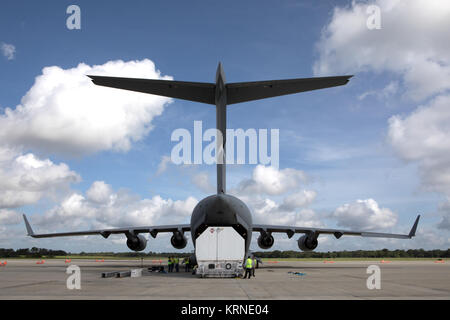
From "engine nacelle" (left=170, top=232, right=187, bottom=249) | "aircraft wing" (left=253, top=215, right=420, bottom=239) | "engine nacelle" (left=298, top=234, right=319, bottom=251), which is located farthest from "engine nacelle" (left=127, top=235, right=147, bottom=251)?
"engine nacelle" (left=298, top=234, right=319, bottom=251)

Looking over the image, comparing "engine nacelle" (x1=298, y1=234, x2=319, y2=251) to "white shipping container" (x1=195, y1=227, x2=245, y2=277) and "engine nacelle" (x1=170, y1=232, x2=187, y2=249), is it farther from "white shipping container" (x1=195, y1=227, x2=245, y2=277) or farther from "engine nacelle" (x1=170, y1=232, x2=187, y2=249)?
"white shipping container" (x1=195, y1=227, x2=245, y2=277)

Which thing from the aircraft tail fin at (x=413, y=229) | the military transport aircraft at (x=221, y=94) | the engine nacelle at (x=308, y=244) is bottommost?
the engine nacelle at (x=308, y=244)

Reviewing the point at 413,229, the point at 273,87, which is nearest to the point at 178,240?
the point at 273,87

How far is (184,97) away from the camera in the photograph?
57.5ft

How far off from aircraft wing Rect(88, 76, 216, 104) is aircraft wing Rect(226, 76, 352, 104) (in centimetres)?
104

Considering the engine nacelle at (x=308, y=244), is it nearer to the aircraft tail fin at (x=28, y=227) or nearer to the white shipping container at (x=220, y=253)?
the white shipping container at (x=220, y=253)

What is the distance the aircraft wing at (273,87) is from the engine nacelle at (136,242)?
13.0m

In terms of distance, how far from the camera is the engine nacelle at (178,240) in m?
26.3

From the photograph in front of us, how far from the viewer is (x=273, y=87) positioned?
16.0 m

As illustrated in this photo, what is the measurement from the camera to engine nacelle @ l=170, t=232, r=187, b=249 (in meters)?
26.3

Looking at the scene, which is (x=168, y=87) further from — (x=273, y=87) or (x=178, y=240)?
(x=178, y=240)

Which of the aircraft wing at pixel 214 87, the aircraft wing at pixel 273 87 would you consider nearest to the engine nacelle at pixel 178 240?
the aircraft wing at pixel 214 87

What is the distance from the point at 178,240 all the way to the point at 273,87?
14.6m
